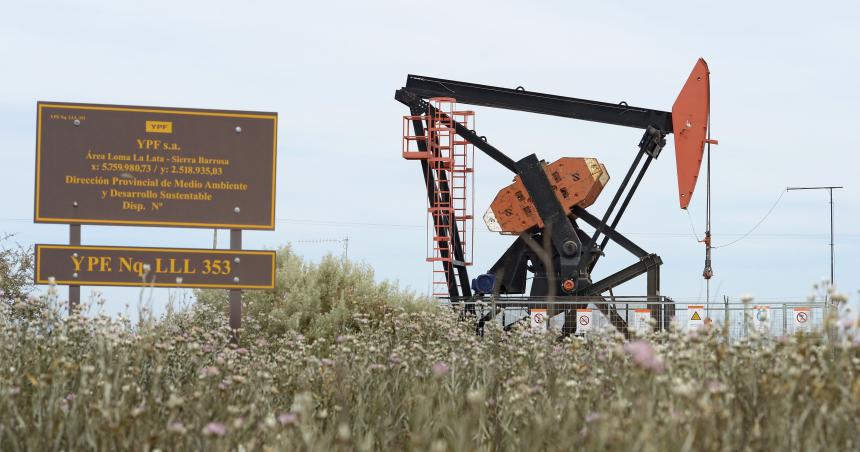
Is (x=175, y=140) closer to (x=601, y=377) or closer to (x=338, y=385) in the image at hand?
(x=338, y=385)

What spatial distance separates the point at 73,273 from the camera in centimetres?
1382

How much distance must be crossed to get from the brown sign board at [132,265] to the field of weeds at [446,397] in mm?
3844

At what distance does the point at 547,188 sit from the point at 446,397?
50.6 ft

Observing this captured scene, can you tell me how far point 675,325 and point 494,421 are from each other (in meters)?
1.60

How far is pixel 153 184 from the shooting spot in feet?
46.1

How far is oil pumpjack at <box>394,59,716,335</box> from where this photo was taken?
22000mm

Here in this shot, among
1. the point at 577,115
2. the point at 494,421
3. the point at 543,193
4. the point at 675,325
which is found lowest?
the point at 494,421

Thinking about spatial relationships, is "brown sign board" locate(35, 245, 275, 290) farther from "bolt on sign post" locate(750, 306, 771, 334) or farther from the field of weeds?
"bolt on sign post" locate(750, 306, 771, 334)

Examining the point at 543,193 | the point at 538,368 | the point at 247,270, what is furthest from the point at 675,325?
the point at 543,193

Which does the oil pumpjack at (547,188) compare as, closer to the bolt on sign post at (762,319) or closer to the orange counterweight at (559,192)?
the orange counterweight at (559,192)

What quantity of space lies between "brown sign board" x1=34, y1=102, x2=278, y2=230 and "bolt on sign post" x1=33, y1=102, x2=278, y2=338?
15 millimetres

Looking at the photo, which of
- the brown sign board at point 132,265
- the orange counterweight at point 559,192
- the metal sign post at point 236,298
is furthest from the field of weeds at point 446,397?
the orange counterweight at point 559,192

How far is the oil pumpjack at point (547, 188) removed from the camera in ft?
72.2

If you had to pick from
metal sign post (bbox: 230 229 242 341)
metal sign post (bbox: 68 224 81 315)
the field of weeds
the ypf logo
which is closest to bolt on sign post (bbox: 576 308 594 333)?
metal sign post (bbox: 230 229 242 341)
